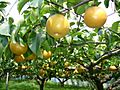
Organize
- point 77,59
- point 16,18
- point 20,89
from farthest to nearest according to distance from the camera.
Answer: point 20,89 < point 77,59 < point 16,18

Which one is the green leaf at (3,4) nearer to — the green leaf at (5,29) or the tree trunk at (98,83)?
the green leaf at (5,29)

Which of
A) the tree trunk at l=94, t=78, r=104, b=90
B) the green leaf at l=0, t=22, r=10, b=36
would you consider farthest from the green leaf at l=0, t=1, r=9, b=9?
the tree trunk at l=94, t=78, r=104, b=90

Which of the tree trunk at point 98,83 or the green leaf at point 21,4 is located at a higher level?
the tree trunk at point 98,83

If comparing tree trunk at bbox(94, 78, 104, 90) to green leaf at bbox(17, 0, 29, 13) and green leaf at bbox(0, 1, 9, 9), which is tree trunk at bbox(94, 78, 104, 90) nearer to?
green leaf at bbox(0, 1, 9, 9)

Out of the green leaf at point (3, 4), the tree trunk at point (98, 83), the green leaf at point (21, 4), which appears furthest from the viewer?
the tree trunk at point (98, 83)

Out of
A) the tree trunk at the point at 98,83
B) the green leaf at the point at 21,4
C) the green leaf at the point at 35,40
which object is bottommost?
the green leaf at the point at 35,40

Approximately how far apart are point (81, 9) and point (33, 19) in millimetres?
251

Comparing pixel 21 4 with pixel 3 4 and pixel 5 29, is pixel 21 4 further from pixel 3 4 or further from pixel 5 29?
pixel 3 4

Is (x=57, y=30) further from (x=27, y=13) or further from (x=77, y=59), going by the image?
(x=77, y=59)

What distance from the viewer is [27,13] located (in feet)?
4.76

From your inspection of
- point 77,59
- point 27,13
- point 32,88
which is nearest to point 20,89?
point 32,88

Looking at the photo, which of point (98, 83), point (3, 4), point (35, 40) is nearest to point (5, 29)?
point (35, 40)

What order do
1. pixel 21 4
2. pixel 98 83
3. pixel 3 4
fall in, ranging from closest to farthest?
pixel 21 4 < pixel 3 4 < pixel 98 83

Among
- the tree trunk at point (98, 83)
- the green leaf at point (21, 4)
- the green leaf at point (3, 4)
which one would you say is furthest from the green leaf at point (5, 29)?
the tree trunk at point (98, 83)
